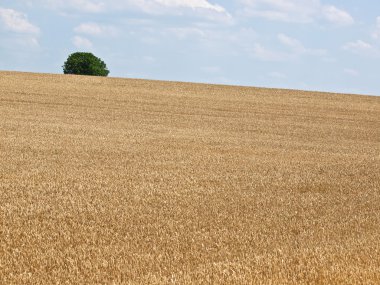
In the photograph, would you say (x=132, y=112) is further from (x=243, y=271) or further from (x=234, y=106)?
(x=243, y=271)

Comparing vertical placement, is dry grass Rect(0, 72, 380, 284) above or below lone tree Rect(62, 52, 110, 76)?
below

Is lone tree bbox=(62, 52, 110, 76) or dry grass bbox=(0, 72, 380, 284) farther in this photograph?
lone tree bbox=(62, 52, 110, 76)

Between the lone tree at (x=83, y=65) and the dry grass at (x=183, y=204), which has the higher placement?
the lone tree at (x=83, y=65)

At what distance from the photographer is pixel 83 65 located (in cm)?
7056

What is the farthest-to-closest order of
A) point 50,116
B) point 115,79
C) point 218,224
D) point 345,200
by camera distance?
point 115,79, point 50,116, point 345,200, point 218,224

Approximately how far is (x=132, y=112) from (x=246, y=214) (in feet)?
70.1

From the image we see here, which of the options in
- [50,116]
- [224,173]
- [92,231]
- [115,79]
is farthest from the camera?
[115,79]

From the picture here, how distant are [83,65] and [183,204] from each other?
6232cm

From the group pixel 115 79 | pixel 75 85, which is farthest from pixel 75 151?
pixel 115 79

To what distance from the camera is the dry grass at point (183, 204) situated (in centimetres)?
648

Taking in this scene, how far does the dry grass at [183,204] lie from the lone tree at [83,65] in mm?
45571

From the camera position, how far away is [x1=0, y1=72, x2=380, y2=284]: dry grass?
6.48 meters

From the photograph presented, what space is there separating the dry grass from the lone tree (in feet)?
150

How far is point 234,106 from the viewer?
118ft
